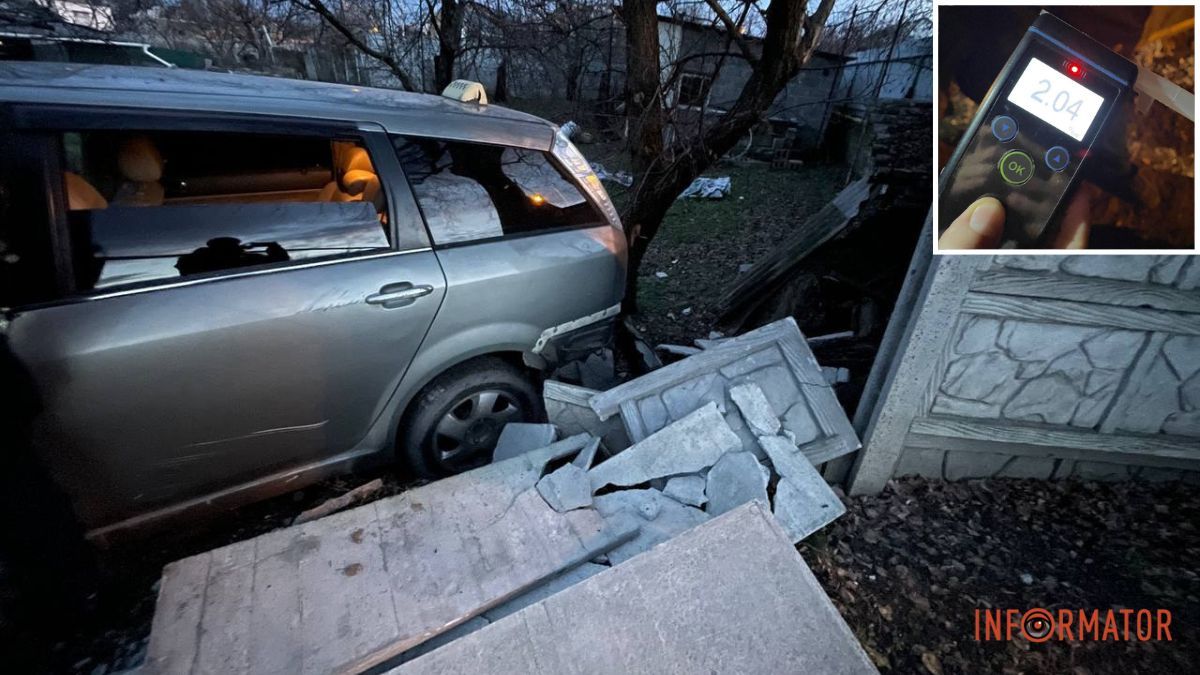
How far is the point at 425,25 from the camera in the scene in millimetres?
7012

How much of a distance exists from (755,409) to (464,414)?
1.56 meters

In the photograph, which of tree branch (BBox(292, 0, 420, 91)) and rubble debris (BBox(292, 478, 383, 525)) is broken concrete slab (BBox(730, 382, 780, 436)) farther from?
tree branch (BBox(292, 0, 420, 91))

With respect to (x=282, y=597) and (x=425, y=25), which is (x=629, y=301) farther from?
(x=425, y=25)

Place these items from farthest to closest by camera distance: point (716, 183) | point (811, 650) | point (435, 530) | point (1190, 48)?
point (716, 183)
point (435, 530)
point (811, 650)
point (1190, 48)

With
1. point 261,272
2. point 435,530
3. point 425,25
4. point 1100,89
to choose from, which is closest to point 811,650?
point 435,530

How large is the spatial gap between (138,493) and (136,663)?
638 millimetres

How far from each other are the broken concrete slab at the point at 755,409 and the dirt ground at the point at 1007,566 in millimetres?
580

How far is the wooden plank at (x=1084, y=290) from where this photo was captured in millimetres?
2025

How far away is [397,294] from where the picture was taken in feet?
7.04

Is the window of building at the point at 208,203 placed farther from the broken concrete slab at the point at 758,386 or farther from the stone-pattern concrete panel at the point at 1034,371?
the stone-pattern concrete panel at the point at 1034,371

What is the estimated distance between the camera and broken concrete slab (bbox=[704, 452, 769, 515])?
2.13 meters

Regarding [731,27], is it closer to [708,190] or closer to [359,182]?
[359,182]

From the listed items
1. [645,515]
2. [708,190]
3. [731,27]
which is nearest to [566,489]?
[645,515]

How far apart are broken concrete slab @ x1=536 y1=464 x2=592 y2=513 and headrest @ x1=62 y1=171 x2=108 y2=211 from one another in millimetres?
1954
